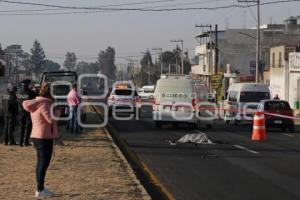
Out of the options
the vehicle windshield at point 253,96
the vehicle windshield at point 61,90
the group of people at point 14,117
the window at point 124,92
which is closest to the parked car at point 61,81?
the vehicle windshield at point 61,90

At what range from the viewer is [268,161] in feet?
60.4

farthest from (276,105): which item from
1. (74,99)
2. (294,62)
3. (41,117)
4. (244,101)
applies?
(294,62)

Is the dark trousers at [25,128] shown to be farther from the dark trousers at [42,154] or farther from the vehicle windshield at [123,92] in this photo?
the vehicle windshield at [123,92]

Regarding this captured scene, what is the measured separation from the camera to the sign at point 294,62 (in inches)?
2225

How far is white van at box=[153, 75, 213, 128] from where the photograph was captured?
31.8m

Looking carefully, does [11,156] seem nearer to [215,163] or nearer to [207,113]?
[215,163]

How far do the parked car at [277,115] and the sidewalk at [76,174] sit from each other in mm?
13937

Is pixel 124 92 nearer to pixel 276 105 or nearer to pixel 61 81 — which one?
pixel 61 81

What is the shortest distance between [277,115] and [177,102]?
4.89m

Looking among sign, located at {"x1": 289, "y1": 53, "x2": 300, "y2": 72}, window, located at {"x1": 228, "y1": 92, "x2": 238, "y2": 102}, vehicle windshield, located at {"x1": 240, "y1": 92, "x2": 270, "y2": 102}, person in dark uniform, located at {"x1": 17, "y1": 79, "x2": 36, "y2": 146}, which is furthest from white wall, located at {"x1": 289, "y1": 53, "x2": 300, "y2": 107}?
person in dark uniform, located at {"x1": 17, "y1": 79, "x2": 36, "y2": 146}

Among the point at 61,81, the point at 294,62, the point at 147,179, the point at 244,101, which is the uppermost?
the point at 294,62

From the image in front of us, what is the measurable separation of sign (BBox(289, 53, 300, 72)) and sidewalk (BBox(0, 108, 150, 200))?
38001mm

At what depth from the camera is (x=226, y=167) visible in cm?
1681

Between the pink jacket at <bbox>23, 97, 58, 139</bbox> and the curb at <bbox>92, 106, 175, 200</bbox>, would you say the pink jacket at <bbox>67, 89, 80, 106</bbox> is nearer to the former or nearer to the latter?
the curb at <bbox>92, 106, 175, 200</bbox>
